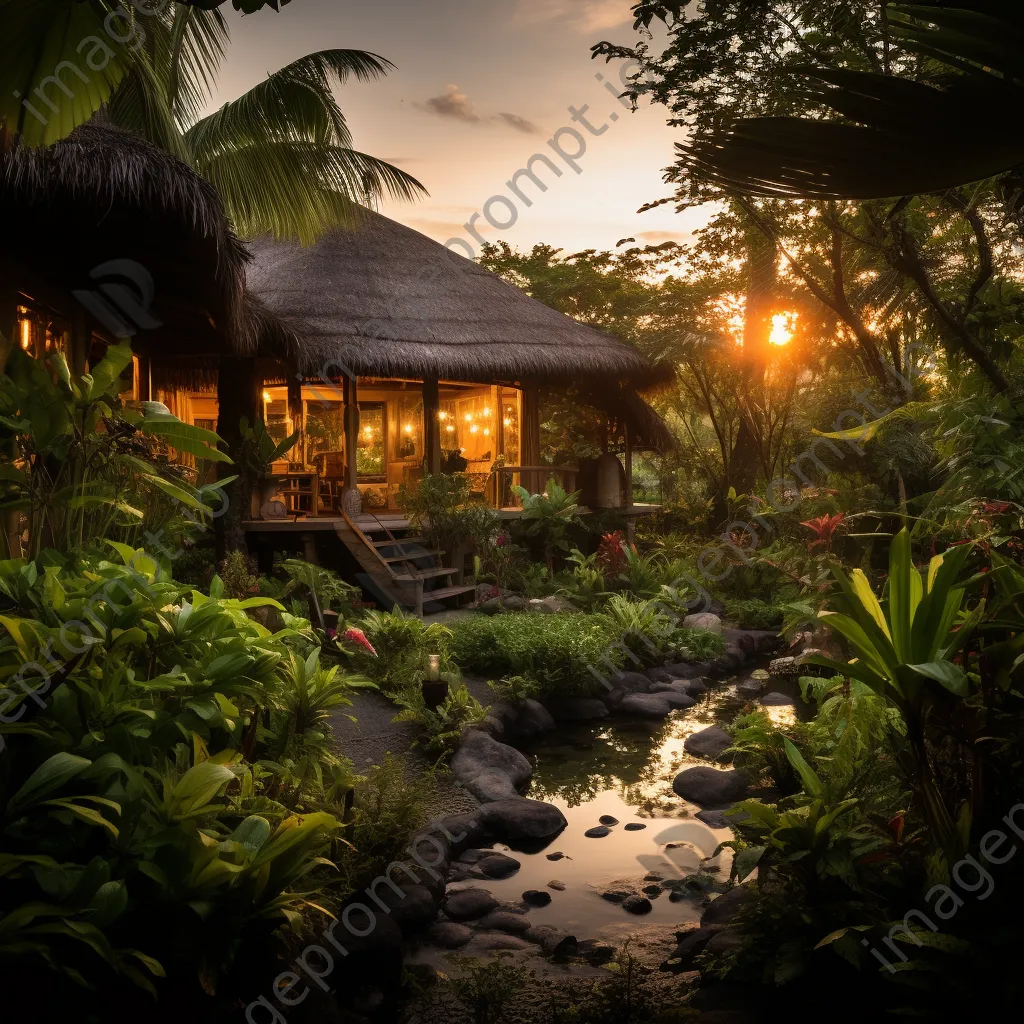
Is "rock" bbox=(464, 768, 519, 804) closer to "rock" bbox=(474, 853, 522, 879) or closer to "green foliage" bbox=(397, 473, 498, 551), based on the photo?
"rock" bbox=(474, 853, 522, 879)

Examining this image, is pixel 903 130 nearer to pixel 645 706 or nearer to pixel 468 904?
pixel 468 904

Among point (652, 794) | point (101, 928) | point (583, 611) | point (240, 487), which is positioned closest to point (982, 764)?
point (101, 928)

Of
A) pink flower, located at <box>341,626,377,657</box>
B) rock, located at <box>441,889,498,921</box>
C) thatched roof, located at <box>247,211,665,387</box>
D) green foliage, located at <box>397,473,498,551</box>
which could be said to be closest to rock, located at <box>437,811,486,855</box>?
rock, located at <box>441,889,498,921</box>

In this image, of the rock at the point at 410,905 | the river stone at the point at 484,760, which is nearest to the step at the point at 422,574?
the river stone at the point at 484,760

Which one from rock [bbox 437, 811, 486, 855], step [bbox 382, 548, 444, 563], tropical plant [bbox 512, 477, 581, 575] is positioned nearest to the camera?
rock [bbox 437, 811, 486, 855]

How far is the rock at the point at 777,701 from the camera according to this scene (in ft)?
25.8

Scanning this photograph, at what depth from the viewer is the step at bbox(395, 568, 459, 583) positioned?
30.8ft

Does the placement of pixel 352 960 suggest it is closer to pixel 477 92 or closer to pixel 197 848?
pixel 197 848

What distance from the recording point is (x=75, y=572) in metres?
3.67

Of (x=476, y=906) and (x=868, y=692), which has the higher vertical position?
(x=868, y=692)

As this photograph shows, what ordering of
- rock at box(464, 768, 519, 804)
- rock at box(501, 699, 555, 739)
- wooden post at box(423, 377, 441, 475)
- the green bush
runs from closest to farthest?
rock at box(464, 768, 519, 804), rock at box(501, 699, 555, 739), the green bush, wooden post at box(423, 377, 441, 475)

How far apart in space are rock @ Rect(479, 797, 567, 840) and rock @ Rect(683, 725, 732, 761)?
1743 mm

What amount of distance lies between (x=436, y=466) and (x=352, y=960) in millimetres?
9434

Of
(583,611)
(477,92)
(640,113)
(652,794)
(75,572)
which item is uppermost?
(640,113)
